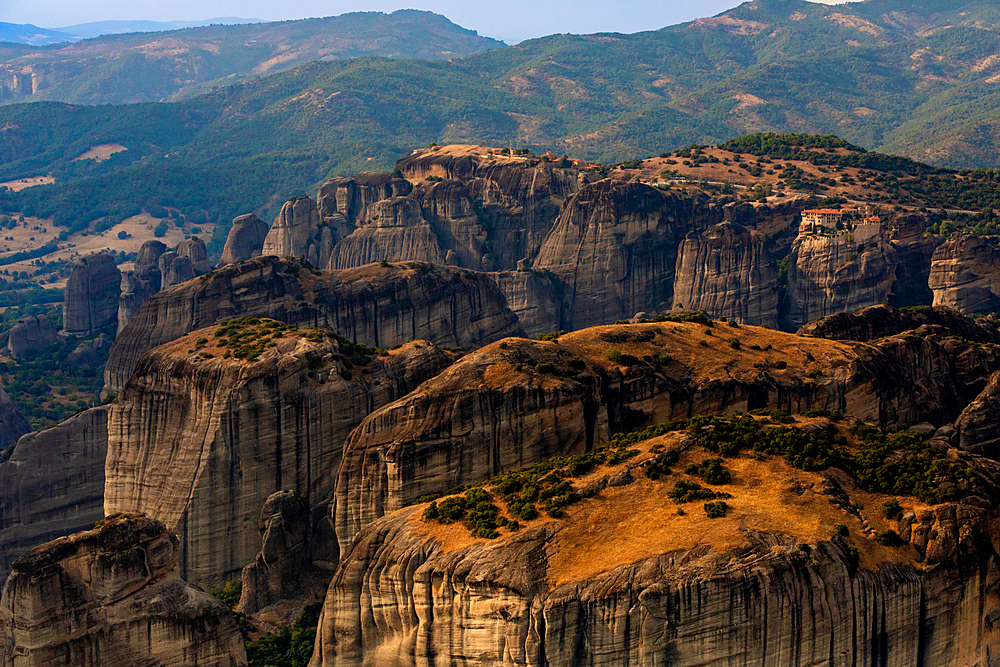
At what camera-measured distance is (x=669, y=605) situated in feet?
188

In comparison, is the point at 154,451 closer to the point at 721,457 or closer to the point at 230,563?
the point at 230,563

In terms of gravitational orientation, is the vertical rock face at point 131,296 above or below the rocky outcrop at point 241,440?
below

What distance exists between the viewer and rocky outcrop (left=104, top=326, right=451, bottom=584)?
8656 cm

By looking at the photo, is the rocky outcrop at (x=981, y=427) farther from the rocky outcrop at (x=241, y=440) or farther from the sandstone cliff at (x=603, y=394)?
the rocky outcrop at (x=241, y=440)

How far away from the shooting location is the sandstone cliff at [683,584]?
57.5 metres

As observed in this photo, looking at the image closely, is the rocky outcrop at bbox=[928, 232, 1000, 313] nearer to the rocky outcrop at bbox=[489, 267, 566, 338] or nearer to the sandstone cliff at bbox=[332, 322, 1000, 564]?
the rocky outcrop at bbox=[489, 267, 566, 338]

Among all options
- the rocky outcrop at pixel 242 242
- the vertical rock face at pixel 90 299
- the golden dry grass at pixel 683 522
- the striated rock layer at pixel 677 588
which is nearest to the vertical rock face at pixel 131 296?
the vertical rock face at pixel 90 299

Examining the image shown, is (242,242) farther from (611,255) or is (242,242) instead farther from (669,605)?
(669,605)

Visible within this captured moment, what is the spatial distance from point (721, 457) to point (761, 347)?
2041 centimetres

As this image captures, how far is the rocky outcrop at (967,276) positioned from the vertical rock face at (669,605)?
91756mm

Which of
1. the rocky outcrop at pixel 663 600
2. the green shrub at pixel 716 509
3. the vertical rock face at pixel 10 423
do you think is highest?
the green shrub at pixel 716 509

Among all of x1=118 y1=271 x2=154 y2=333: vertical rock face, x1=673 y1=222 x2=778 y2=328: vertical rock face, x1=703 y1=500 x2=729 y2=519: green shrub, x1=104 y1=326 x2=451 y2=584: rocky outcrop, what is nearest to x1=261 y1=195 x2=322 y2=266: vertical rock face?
x1=118 y1=271 x2=154 y2=333: vertical rock face

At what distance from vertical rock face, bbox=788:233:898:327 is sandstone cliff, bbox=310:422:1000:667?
94308mm

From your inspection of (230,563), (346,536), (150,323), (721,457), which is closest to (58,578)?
(346,536)
